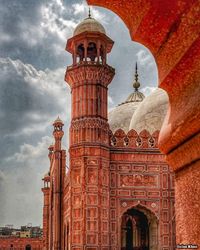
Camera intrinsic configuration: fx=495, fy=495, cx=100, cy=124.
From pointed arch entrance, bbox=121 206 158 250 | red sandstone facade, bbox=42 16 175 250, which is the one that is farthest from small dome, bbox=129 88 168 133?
red sandstone facade, bbox=42 16 175 250

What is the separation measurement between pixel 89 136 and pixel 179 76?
47.1ft

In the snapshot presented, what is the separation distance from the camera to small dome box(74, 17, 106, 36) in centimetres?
1680

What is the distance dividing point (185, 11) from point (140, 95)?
2523 centimetres

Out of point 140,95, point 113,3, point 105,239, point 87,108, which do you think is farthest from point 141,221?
point 113,3

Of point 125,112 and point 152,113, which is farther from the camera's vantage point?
point 125,112

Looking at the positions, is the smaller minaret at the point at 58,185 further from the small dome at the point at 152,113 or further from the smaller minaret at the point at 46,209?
the smaller minaret at the point at 46,209

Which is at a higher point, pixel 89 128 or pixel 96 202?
pixel 89 128

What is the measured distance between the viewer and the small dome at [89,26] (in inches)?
661

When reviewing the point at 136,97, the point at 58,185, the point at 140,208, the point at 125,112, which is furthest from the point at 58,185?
the point at 136,97

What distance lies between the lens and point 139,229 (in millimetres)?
19531

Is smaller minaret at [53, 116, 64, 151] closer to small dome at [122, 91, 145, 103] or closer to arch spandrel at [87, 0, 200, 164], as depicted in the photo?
small dome at [122, 91, 145, 103]

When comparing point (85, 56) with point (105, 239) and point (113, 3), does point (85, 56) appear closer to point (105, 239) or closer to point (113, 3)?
point (105, 239)

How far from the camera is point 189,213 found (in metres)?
1.49

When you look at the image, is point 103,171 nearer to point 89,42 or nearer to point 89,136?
point 89,136
